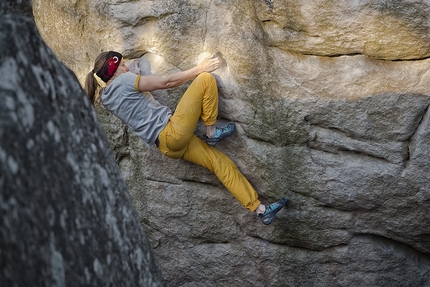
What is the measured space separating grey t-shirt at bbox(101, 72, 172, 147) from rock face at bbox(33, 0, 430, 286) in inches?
10.3

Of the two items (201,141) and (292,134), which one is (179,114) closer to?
(201,141)

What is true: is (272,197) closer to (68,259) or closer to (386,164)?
(386,164)

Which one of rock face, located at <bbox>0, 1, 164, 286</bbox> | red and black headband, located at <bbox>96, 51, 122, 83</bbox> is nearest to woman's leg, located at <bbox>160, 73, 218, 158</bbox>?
red and black headband, located at <bbox>96, 51, 122, 83</bbox>

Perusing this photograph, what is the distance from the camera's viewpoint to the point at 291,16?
3764mm

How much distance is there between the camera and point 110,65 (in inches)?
164

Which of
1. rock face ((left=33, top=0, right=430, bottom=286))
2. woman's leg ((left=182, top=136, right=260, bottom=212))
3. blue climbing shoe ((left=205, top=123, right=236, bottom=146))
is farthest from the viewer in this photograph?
woman's leg ((left=182, top=136, right=260, bottom=212))

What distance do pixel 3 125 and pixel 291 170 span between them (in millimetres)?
3430

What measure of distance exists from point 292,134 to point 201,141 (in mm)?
775

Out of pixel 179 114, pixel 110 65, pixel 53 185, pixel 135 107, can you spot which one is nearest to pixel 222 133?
pixel 179 114

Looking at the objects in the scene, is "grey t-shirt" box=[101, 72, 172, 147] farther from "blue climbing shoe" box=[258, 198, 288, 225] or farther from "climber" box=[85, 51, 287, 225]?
"blue climbing shoe" box=[258, 198, 288, 225]

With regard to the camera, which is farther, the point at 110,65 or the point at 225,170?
the point at 225,170

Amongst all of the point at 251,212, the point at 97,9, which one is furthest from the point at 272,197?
the point at 97,9

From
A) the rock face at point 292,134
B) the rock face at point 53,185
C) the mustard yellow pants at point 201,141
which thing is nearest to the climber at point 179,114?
the mustard yellow pants at point 201,141

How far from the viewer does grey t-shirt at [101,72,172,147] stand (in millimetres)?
4176
